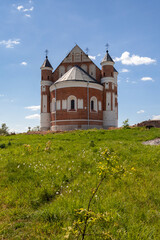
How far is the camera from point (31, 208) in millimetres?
4219

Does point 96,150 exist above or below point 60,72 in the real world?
below

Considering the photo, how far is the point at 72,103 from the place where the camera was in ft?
91.9

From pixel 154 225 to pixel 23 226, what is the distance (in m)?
2.34

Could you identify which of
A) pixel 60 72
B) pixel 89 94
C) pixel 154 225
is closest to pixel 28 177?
pixel 154 225

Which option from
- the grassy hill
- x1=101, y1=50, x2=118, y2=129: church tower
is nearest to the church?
x1=101, y1=50, x2=118, y2=129: church tower

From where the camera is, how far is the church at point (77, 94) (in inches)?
1078

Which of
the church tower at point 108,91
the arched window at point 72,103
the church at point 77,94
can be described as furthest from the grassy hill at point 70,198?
the church tower at point 108,91

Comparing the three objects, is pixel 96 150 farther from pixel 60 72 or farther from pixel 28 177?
pixel 60 72

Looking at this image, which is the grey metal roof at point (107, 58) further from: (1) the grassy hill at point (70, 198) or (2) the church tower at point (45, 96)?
(1) the grassy hill at point (70, 198)

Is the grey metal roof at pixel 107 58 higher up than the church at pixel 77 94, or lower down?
higher up

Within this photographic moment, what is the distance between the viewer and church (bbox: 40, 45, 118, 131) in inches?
1078

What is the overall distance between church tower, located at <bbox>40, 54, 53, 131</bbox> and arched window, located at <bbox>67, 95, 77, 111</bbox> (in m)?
5.84

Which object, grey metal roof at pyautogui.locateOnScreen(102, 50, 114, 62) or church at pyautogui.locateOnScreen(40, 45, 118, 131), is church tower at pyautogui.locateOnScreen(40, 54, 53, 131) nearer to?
church at pyautogui.locateOnScreen(40, 45, 118, 131)

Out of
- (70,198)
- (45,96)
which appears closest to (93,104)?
(45,96)
